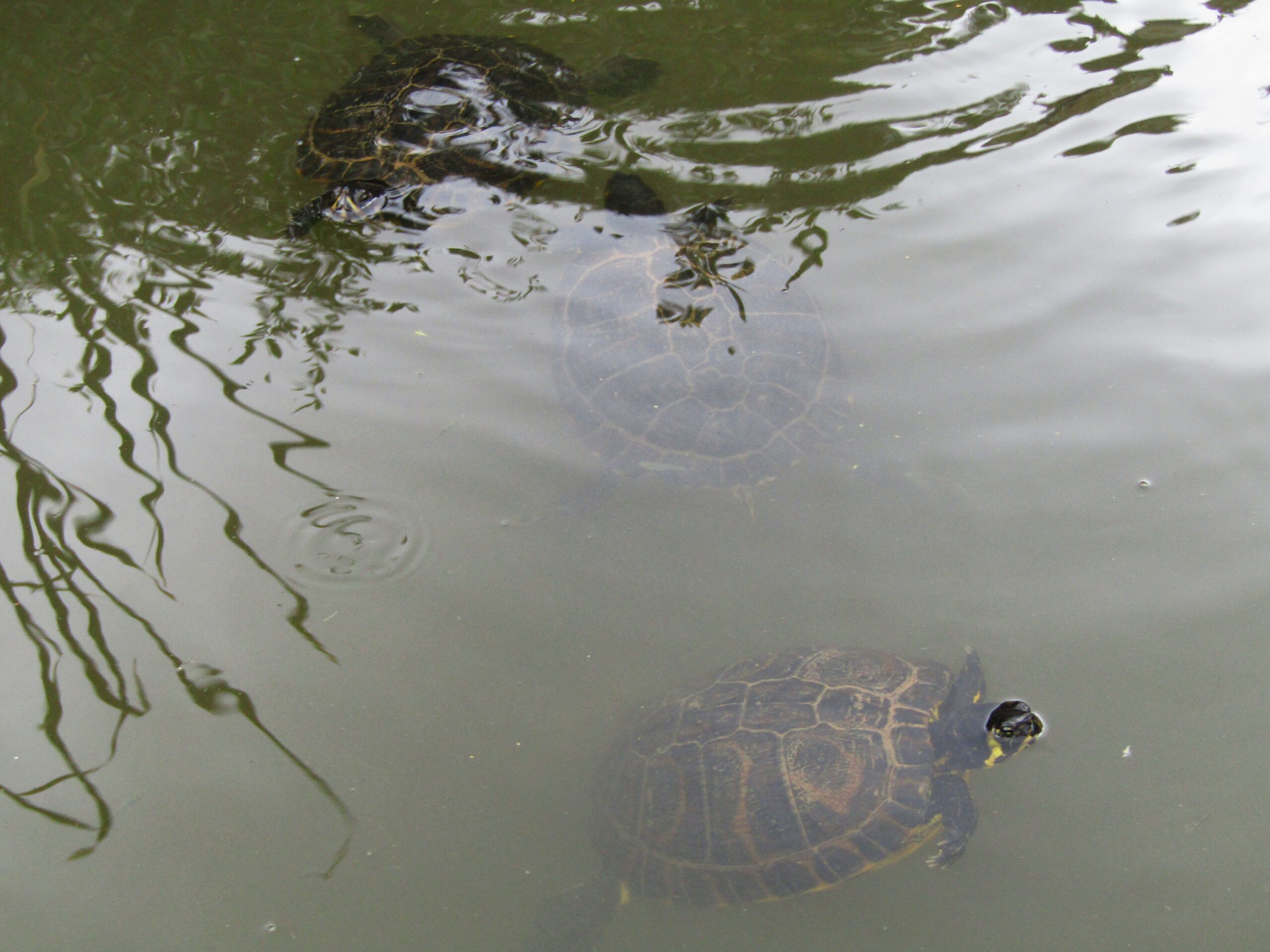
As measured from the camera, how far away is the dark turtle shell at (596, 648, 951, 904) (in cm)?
210

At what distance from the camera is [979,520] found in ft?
9.07

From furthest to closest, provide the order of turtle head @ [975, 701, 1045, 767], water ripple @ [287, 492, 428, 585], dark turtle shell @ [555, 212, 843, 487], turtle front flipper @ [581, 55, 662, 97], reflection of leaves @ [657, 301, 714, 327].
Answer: turtle front flipper @ [581, 55, 662, 97], reflection of leaves @ [657, 301, 714, 327], dark turtle shell @ [555, 212, 843, 487], water ripple @ [287, 492, 428, 585], turtle head @ [975, 701, 1045, 767]

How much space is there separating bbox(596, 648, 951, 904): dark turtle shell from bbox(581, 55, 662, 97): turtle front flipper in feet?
10.9

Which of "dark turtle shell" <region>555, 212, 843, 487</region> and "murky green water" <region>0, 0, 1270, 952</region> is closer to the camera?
"murky green water" <region>0, 0, 1270, 952</region>

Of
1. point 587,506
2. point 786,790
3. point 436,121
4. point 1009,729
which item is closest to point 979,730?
point 1009,729

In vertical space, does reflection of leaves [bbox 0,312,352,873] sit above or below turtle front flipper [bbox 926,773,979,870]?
above

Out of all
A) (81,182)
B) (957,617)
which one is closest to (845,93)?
(957,617)

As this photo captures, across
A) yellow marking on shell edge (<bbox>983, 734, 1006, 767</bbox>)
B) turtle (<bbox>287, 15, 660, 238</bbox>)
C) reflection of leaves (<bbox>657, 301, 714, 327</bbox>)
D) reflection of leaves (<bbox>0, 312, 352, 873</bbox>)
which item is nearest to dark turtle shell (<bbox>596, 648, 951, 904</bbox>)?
yellow marking on shell edge (<bbox>983, 734, 1006, 767</bbox>)

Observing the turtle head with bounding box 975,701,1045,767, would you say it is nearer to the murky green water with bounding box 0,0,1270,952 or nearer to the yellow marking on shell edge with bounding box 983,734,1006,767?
the yellow marking on shell edge with bounding box 983,734,1006,767

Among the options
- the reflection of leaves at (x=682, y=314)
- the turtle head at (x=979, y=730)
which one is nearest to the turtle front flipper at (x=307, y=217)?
the reflection of leaves at (x=682, y=314)

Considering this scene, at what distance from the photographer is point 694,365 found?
9.57 feet

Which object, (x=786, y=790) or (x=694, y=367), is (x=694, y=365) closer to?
(x=694, y=367)

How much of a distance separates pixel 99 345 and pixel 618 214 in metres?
2.28

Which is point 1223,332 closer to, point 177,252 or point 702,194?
point 702,194
